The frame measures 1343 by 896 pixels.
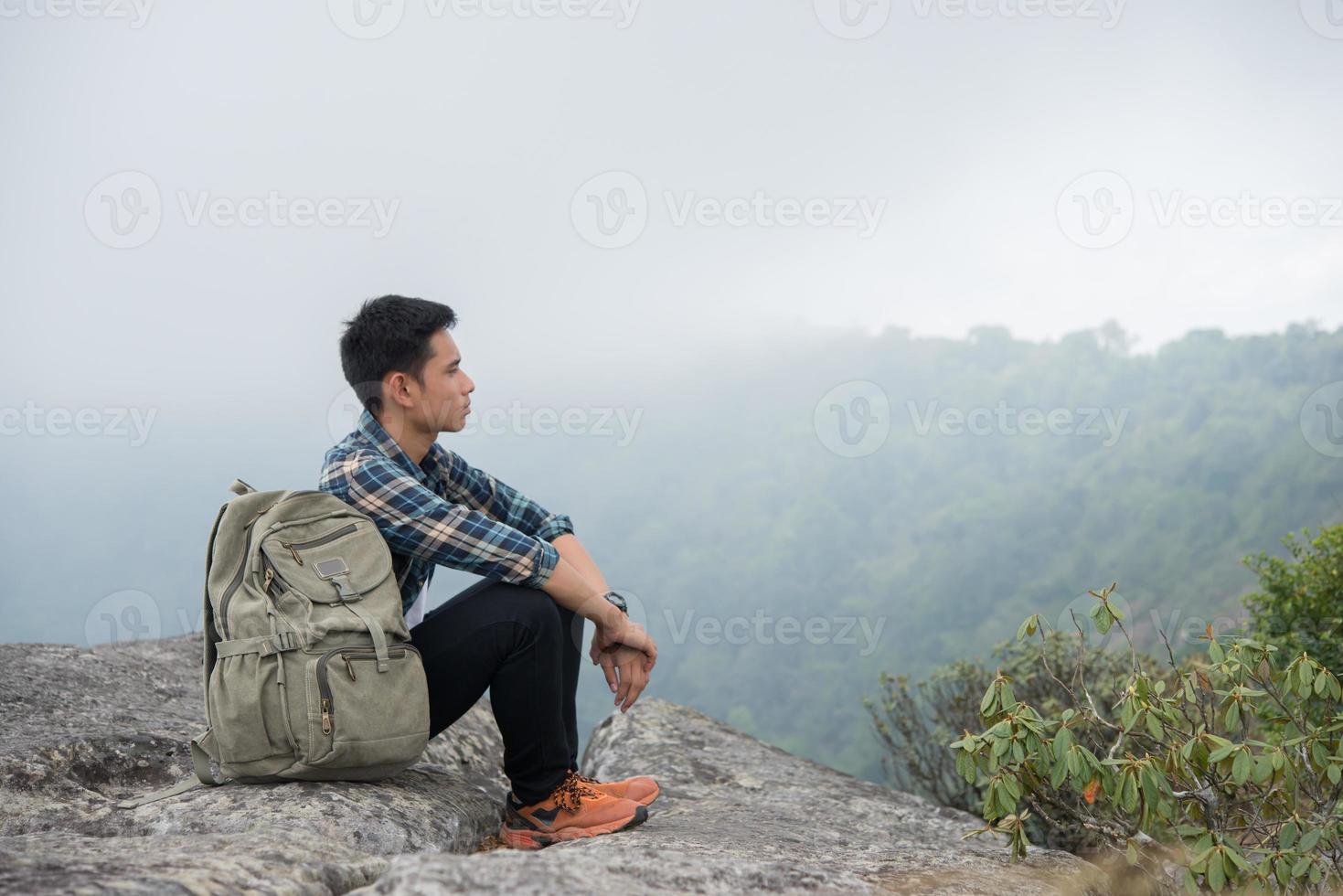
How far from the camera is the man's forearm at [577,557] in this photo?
9.60ft

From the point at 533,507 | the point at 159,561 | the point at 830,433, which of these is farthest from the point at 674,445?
the point at 533,507

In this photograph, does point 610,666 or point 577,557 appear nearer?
point 610,666

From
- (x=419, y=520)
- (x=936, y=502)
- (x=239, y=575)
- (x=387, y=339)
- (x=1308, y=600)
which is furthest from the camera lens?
(x=936, y=502)

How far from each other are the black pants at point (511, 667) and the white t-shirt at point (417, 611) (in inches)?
8.7

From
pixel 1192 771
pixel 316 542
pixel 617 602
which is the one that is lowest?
pixel 1192 771

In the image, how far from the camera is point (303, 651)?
7.46ft

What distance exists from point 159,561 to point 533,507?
40.8 m

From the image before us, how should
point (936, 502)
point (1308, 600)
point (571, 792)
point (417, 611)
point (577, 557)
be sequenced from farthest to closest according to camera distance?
point (936, 502) → point (1308, 600) → point (577, 557) → point (417, 611) → point (571, 792)

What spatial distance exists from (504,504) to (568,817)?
98 centimetres

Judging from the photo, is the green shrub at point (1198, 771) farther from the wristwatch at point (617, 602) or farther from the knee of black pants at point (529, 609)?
the knee of black pants at point (529, 609)

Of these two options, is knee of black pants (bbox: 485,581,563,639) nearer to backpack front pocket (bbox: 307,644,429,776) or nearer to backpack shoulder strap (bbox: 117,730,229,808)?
backpack front pocket (bbox: 307,644,429,776)

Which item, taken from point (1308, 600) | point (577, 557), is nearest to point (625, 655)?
point (577, 557)

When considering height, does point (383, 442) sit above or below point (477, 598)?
above

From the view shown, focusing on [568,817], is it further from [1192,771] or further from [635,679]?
[1192,771]
